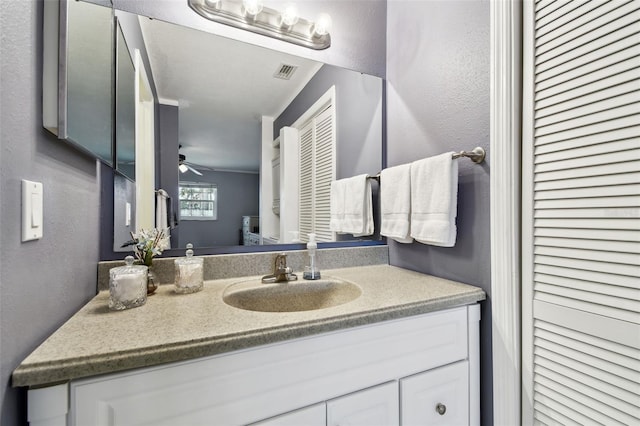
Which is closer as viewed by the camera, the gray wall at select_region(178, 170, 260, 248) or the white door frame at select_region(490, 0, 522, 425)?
the white door frame at select_region(490, 0, 522, 425)

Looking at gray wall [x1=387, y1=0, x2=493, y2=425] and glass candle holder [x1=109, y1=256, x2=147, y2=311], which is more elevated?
gray wall [x1=387, y1=0, x2=493, y2=425]

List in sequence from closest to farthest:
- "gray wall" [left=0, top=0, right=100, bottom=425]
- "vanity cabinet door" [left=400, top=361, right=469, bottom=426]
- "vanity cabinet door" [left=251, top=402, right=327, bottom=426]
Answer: "gray wall" [left=0, top=0, right=100, bottom=425] < "vanity cabinet door" [left=251, top=402, right=327, bottom=426] < "vanity cabinet door" [left=400, top=361, right=469, bottom=426]

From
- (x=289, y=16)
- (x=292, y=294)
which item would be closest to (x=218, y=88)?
(x=289, y=16)

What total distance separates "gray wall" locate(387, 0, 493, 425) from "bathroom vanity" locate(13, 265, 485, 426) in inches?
5.9

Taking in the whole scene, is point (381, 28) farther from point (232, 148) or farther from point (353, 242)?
point (353, 242)

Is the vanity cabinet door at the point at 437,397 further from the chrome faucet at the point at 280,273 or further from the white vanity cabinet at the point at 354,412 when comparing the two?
the chrome faucet at the point at 280,273

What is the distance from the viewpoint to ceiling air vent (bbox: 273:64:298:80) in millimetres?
1342

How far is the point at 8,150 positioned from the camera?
507 mm

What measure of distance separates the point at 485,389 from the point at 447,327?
0.30 metres

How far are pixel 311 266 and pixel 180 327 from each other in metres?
0.64

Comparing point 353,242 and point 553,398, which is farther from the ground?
point 353,242

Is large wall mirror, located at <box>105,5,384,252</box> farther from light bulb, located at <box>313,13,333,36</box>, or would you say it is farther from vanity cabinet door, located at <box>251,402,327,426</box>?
vanity cabinet door, located at <box>251,402,327,426</box>

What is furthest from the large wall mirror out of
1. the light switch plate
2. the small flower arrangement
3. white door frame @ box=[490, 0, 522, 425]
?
white door frame @ box=[490, 0, 522, 425]

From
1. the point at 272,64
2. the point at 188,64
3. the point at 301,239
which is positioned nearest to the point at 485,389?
the point at 301,239
